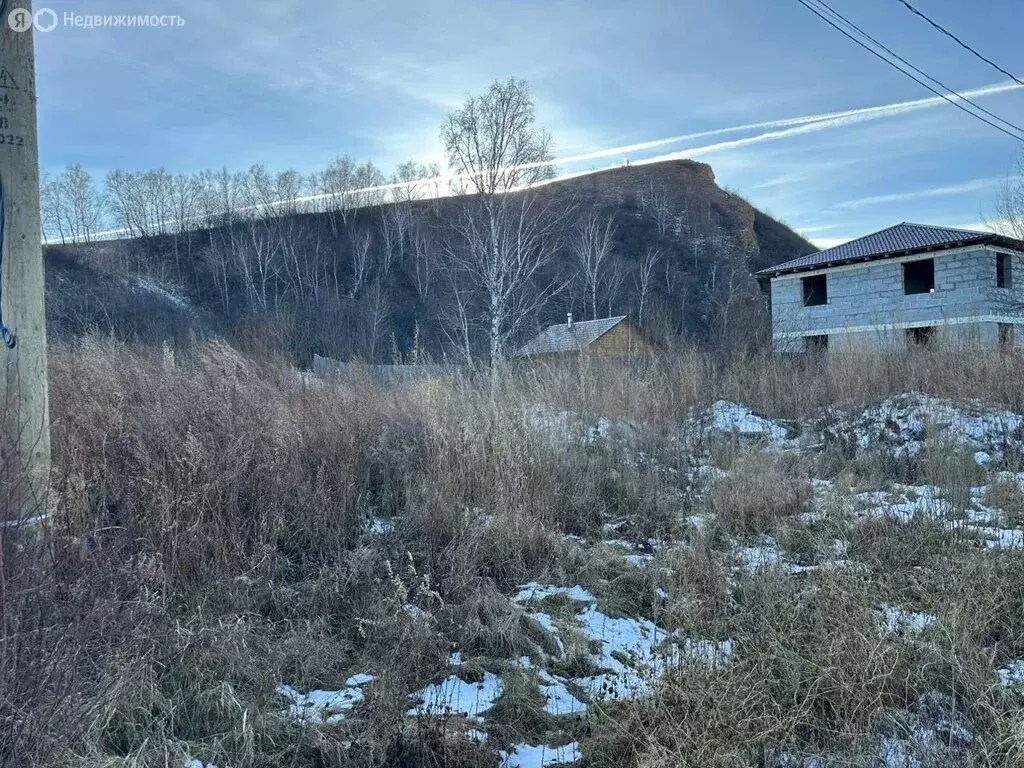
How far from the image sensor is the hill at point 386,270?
112 ft

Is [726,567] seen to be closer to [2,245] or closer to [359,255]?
[2,245]

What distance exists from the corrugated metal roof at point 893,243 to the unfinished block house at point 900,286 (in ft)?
0.09

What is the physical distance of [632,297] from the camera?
41.9 m

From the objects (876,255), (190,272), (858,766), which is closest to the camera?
(858,766)

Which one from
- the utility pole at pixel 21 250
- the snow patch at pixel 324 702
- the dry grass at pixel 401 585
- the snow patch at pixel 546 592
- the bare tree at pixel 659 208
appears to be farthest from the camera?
the bare tree at pixel 659 208

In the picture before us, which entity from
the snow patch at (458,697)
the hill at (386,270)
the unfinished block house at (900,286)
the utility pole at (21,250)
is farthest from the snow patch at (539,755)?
the hill at (386,270)

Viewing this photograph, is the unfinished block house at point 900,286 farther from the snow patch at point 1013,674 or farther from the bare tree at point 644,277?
the snow patch at point 1013,674

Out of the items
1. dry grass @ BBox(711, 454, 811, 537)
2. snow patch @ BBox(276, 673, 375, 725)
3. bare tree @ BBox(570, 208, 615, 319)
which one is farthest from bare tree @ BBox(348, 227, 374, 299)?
snow patch @ BBox(276, 673, 375, 725)

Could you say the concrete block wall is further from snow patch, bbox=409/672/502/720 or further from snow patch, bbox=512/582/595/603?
snow patch, bbox=409/672/502/720

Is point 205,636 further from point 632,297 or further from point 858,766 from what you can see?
point 632,297

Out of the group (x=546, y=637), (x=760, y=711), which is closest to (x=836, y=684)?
(x=760, y=711)

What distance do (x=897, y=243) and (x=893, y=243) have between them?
0.13 m

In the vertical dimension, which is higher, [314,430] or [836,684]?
[314,430]

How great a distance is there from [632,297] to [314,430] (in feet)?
128
